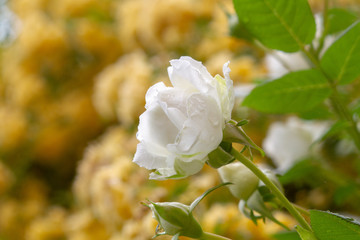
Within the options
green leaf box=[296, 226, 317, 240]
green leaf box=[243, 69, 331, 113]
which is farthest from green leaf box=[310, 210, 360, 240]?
green leaf box=[243, 69, 331, 113]

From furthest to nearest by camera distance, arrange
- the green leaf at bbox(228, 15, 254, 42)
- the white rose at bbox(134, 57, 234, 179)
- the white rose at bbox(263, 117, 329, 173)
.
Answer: the white rose at bbox(263, 117, 329, 173), the green leaf at bbox(228, 15, 254, 42), the white rose at bbox(134, 57, 234, 179)

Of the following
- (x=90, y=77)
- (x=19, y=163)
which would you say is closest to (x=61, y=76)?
(x=90, y=77)

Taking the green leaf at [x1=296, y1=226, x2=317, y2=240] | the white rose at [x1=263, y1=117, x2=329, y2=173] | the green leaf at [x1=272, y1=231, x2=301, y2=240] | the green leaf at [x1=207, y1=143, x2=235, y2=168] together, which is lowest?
the white rose at [x1=263, y1=117, x2=329, y2=173]

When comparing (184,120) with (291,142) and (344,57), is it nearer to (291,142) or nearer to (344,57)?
(344,57)

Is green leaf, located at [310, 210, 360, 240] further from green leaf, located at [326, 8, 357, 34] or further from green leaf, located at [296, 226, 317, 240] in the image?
green leaf, located at [326, 8, 357, 34]

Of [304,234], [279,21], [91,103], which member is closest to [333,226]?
[304,234]

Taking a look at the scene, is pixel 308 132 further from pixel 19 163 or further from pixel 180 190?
pixel 19 163
